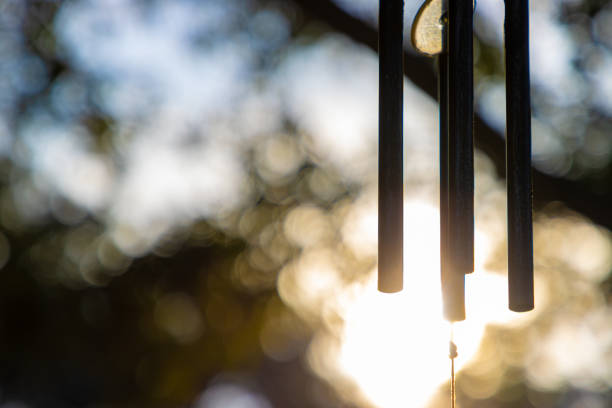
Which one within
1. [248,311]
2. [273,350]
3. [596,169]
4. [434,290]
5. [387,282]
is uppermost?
[596,169]

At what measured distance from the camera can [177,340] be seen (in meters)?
2.24

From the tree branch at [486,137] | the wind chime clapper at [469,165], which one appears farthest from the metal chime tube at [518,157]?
the tree branch at [486,137]

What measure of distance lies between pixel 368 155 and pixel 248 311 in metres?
0.95

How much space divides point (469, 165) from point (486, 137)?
102 cm

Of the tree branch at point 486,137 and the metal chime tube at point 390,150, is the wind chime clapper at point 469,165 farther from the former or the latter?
the tree branch at point 486,137

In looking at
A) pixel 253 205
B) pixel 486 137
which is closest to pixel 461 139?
pixel 486 137

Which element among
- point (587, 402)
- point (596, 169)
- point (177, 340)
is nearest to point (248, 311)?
point (177, 340)

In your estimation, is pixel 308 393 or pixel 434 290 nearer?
pixel 434 290

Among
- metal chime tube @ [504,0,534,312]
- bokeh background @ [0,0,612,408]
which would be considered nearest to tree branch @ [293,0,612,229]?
bokeh background @ [0,0,612,408]

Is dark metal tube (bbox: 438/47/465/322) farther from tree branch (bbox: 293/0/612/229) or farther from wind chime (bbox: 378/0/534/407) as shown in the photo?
tree branch (bbox: 293/0/612/229)

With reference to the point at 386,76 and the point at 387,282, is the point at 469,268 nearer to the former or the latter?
the point at 387,282

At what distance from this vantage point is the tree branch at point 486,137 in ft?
4.15

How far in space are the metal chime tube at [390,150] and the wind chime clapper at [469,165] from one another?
49 mm

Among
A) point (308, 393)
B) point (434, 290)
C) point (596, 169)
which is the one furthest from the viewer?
point (308, 393)
